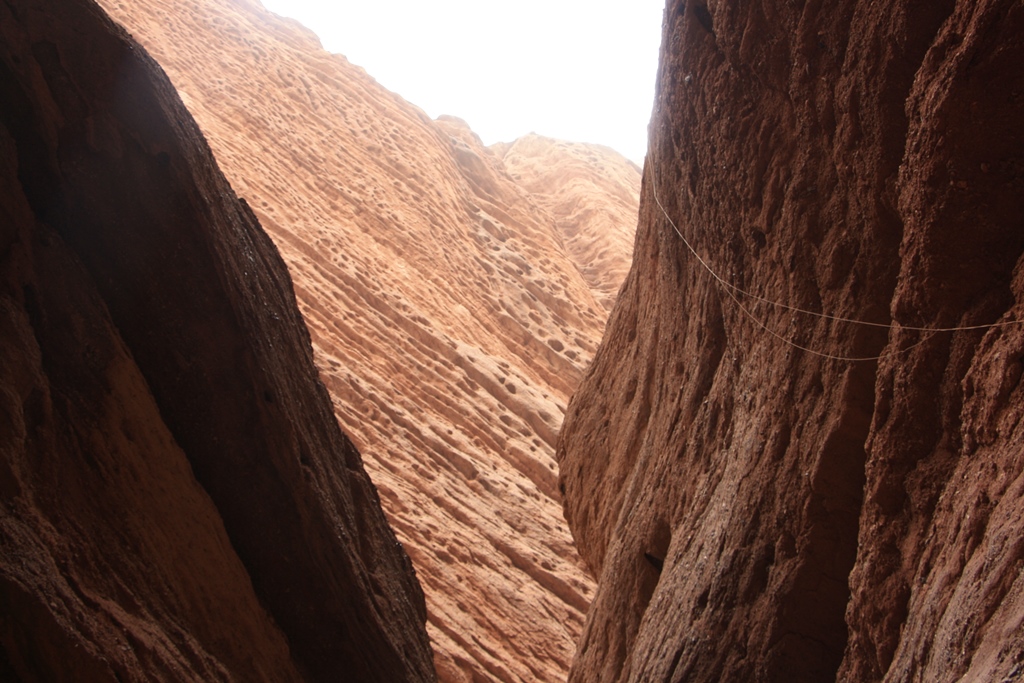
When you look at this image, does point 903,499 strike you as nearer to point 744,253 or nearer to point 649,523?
point 744,253

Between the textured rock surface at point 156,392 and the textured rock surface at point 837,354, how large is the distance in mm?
2012

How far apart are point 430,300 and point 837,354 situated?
1087 centimetres

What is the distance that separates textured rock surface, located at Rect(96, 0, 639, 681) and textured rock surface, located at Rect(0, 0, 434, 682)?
4.45 m

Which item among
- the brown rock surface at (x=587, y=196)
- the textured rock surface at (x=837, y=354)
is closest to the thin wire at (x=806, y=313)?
the textured rock surface at (x=837, y=354)

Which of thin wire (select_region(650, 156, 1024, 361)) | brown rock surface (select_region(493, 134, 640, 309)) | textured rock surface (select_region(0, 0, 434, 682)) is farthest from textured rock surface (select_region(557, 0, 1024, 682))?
A: brown rock surface (select_region(493, 134, 640, 309))

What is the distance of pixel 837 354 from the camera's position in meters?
4.18

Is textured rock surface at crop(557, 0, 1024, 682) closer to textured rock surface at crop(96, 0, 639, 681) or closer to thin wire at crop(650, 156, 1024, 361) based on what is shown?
thin wire at crop(650, 156, 1024, 361)

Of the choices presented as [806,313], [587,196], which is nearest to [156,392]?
[806,313]

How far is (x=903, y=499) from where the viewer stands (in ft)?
12.4

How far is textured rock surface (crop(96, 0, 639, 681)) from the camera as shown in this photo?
1006 cm

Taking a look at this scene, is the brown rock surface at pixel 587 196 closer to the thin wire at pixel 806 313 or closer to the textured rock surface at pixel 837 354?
the thin wire at pixel 806 313

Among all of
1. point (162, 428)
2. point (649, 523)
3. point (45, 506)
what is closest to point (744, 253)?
point (649, 523)

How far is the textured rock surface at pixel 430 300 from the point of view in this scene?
1006cm

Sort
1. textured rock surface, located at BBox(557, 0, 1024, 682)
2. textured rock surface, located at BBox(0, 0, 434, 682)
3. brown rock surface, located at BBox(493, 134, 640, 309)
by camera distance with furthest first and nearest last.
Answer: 1. brown rock surface, located at BBox(493, 134, 640, 309)
2. textured rock surface, located at BBox(0, 0, 434, 682)
3. textured rock surface, located at BBox(557, 0, 1024, 682)
